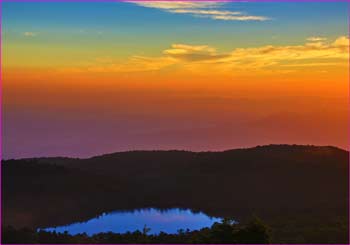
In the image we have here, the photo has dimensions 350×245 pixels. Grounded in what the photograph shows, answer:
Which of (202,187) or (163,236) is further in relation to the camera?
(202,187)

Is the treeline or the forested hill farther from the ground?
the forested hill

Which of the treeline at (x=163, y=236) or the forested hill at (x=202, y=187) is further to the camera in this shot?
the forested hill at (x=202, y=187)

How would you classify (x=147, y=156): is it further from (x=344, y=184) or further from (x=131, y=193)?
(x=344, y=184)

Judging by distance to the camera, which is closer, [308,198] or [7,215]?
[7,215]

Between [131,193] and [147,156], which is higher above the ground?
[147,156]

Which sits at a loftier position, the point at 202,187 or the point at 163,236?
the point at 202,187

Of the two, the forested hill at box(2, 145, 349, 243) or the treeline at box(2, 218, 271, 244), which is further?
the forested hill at box(2, 145, 349, 243)

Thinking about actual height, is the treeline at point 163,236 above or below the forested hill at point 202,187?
below

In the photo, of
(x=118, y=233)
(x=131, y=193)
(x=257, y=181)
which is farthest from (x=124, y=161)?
(x=118, y=233)
